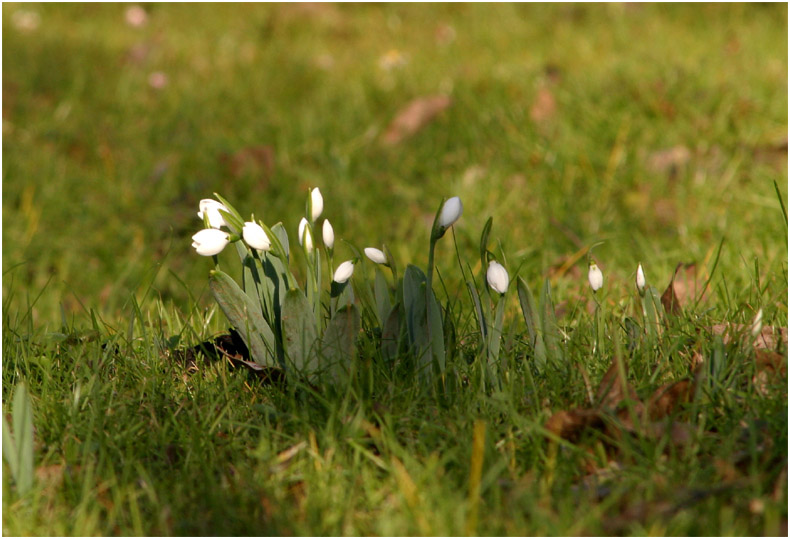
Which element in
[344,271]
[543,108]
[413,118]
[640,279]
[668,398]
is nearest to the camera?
[668,398]

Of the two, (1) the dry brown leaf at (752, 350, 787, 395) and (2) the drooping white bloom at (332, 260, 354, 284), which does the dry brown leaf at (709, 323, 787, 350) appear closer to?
(1) the dry brown leaf at (752, 350, 787, 395)

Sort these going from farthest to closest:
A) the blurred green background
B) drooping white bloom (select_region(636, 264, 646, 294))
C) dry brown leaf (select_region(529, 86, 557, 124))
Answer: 1. dry brown leaf (select_region(529, 86, 557, 124))
2. the blurred green background
3. drooping white bloom (select_region(636, 264, 646, 294))

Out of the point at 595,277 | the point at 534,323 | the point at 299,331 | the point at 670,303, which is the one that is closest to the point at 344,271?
the point at 299,331

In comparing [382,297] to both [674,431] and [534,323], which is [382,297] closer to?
[534,323]

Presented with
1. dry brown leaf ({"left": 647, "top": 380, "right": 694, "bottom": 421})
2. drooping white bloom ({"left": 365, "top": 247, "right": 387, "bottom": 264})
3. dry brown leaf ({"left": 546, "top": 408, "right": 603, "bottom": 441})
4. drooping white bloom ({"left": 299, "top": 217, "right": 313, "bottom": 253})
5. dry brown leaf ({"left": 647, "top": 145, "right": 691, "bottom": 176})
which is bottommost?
dry brown leaf ({"left": 546, "top": 408, "right": 603, "bottom": 441})

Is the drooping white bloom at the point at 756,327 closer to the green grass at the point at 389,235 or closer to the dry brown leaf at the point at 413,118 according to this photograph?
the green grass at the point at 389,235

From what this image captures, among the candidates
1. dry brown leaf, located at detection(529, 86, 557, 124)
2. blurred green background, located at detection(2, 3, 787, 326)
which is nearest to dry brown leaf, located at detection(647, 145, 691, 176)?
blurred green background, located at detection(2, 3, 787, 326)

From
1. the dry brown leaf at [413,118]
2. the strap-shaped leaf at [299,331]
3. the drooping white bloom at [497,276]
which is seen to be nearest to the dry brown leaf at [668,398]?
the drooping white bloom at [497,276]

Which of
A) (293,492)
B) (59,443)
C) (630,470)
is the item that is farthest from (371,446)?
(59,443)
